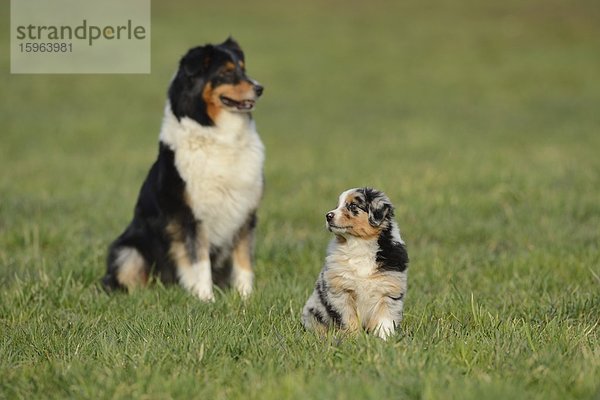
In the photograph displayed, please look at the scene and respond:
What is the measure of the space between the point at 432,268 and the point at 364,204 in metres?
2.27

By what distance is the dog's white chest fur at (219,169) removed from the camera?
6.64 m

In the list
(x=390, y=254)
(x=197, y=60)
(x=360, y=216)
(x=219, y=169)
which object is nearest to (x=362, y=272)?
(x=390, y=254)

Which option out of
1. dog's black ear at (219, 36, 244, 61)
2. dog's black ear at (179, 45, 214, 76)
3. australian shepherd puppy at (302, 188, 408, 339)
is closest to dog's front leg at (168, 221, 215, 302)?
dog's black ear at (179, 45, 214, 76)

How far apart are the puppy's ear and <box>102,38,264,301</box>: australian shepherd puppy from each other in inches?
82.6

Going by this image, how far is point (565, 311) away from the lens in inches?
210

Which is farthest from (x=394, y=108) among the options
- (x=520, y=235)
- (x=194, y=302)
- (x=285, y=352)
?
(x=285, y=352)

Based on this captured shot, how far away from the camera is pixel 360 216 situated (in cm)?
475

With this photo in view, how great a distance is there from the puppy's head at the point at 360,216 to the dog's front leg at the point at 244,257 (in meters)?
2.06

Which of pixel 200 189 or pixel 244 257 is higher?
pixel 200 189

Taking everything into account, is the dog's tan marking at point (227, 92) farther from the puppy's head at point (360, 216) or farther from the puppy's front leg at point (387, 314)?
the puppy's front leg at point (387, 314)

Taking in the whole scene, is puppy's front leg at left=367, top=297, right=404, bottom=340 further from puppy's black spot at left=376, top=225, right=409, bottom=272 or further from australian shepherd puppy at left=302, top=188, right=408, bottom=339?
puppy's black spot at left=376, top=225, right=409, bottom=272

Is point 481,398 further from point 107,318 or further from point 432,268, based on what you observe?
point 432,268

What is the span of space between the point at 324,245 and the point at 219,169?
1.52 metres

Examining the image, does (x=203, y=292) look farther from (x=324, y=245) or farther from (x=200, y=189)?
(x=324, y=245)
